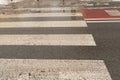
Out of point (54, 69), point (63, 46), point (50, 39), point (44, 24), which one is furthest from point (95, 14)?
point (54, 69)

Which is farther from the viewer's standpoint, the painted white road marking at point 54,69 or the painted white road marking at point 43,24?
the painted white road marking at point 43,24

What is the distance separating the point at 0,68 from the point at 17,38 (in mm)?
1788

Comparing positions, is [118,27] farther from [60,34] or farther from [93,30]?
[60,34]

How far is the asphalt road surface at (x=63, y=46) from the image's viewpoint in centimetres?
405

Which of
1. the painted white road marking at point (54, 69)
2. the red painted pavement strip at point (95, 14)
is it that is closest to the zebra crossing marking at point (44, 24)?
the red painted pavement strip at point (95, 14)

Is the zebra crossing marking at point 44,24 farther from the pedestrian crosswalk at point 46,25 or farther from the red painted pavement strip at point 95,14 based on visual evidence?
the red painted pavement strip at point 95,14

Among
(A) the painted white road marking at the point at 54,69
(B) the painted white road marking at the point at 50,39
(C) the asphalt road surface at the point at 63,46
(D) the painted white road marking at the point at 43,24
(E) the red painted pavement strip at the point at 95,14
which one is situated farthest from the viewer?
(E) the red painted pavement strip at the point at 95,14

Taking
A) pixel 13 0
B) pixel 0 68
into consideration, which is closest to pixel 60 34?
pixel 0 68

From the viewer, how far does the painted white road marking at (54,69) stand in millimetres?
3762

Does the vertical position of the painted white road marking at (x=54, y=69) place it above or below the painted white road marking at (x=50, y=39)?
above

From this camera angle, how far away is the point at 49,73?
3904mm

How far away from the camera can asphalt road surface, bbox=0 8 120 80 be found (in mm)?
4055

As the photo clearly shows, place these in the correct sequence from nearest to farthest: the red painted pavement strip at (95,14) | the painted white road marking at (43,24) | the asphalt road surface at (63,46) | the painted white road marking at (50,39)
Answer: the asphalt road surface at (63,46)
the painted white road marking at (50,39)
the painted white road marking at (43,24)
the red painted pavement strip at (95,14)

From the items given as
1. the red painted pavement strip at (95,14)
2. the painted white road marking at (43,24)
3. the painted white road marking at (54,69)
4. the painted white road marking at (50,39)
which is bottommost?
the red painted pavement strip at (95,14)
